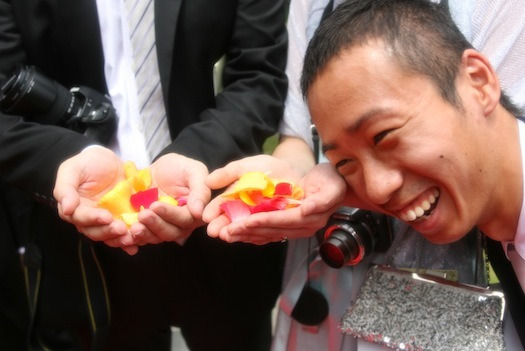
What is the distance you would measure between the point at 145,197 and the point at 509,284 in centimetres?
77

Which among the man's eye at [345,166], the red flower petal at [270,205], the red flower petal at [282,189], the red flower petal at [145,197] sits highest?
the man's eye at [345,166]

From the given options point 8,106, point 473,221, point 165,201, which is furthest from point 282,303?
point 8,106

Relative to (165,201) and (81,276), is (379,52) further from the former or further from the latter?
(81,276)

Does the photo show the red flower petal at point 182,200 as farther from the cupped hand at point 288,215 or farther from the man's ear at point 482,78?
the man's ear at point 482,78

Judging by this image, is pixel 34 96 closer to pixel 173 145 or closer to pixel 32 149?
pixel 32 149

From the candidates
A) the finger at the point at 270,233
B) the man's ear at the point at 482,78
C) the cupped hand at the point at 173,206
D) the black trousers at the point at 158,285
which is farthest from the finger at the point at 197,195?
the man's ear at the point at 482,78

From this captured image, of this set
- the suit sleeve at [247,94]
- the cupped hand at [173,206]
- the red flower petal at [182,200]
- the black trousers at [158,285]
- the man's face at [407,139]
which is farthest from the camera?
the black trousers at [158,285]

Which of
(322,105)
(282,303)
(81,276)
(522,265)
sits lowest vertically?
(81,276)

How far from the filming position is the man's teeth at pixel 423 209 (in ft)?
4.13

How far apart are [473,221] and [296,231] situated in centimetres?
35

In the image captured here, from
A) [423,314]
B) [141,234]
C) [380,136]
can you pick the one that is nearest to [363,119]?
[380,136]

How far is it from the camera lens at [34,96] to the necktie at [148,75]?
171 mm

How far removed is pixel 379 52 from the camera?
1232 mm

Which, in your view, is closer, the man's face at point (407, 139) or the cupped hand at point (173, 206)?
the man's face at point (407, 139)
